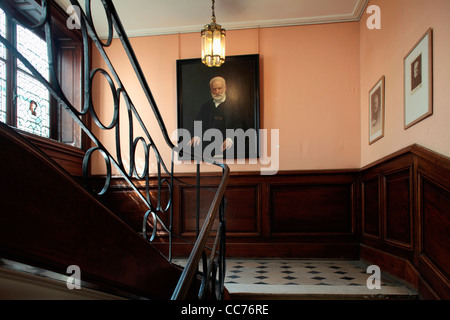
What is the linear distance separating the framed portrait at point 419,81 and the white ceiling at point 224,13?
1.92m

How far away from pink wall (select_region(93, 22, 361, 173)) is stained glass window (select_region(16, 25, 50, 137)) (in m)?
1.39

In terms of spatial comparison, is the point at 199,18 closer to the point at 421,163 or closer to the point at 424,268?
the point at 421,163

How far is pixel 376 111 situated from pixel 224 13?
241 centimetres

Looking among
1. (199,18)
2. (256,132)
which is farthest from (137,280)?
(199,18)

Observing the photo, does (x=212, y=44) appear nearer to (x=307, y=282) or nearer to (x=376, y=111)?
(x=376, y=111)

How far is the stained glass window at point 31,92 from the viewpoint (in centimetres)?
420

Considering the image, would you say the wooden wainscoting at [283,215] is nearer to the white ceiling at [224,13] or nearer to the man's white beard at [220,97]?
the man's white beard at [220,97]

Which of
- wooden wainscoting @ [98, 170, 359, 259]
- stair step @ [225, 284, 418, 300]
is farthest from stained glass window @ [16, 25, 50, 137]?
stair step @ [225, 284, 418, 300]

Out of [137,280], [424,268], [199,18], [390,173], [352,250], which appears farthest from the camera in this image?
[199,18]

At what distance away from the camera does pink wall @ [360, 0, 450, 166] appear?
2.56 meters

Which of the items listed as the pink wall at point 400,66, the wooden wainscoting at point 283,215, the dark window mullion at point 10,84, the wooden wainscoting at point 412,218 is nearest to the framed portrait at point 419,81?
the pink wall at point 400,66

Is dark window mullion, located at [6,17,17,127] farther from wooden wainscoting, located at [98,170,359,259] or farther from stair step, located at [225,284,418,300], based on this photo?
stair step, located at [225,284,418,300]

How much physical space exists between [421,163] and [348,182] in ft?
6.67

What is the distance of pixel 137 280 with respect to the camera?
5.67ft
